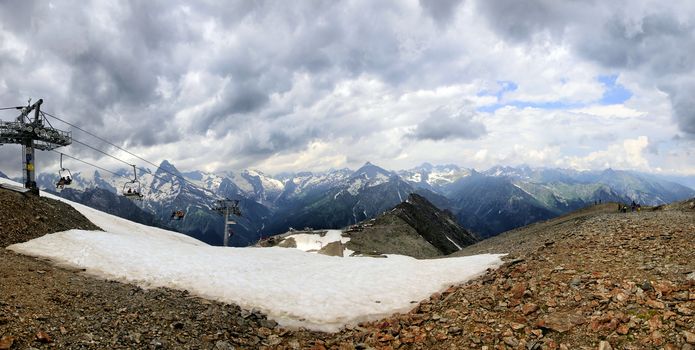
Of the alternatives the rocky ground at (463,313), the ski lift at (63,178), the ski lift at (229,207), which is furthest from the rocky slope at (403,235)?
Result: the rocky ground at (463,313)

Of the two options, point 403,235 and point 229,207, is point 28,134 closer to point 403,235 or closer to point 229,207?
point 229,207

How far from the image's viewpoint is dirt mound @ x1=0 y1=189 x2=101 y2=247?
29.6m

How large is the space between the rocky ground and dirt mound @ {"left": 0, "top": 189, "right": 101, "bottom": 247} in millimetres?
9169

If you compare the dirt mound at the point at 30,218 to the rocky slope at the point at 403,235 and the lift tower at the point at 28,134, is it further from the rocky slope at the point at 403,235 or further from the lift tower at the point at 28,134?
the rocky slope at the point at 403,235

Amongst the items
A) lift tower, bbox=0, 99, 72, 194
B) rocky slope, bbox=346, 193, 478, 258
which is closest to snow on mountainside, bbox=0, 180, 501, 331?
lift tower, bbox=0, 99, 72, 194

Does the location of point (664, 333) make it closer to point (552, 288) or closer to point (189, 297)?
point (552, 288)

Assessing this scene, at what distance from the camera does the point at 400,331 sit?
1844cm

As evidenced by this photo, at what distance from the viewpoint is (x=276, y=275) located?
28.9 m

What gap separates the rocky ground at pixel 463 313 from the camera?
549 inches

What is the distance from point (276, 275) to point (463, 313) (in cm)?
1467

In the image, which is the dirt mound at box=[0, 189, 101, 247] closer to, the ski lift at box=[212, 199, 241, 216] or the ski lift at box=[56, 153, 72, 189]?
the ski lift at box=[56, 153, 72, 189]

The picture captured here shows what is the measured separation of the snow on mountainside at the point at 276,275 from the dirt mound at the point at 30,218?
1.17 metres


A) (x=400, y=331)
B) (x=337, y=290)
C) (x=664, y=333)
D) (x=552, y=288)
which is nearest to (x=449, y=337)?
(x=400, y=331)

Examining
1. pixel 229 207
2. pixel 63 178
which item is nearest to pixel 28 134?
pixel 63 178
